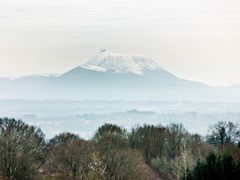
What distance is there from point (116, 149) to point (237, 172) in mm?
25072

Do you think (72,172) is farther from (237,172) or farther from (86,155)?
(237,172)

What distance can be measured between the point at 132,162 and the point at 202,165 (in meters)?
18.3

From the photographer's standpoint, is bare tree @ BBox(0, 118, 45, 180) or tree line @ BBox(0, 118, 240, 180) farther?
bare tree @ BBox(0, 118, 45, 180)

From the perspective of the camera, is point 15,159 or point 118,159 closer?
point 15,159

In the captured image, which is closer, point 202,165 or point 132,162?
point 202,165

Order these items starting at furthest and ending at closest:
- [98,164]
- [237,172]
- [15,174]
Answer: [15,174], [237,172], [98,164]

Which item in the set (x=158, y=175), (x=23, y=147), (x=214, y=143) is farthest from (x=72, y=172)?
(x=214, y=143)

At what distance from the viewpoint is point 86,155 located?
2753 inches

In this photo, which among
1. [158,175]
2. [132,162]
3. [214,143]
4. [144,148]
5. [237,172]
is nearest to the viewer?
[237,172]

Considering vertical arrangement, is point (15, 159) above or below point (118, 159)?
below

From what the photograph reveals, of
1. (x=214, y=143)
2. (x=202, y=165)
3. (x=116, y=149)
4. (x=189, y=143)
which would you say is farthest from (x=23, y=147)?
(x=214, y=143)

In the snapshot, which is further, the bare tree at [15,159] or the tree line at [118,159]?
the bare tree at [15,159]

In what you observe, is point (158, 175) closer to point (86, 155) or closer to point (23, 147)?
point (86, 155)

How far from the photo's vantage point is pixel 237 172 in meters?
49.7
